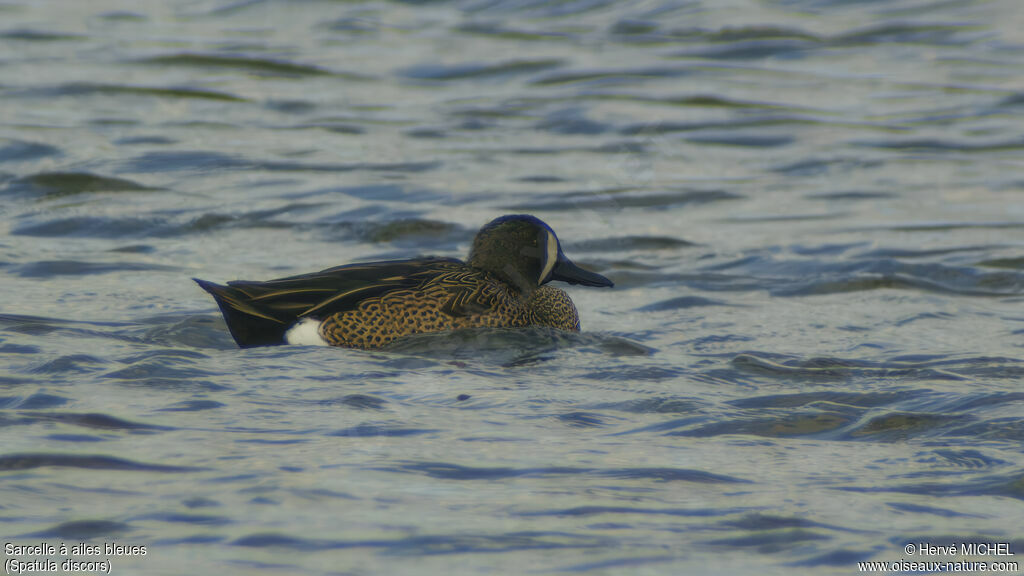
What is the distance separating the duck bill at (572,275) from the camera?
713 cm

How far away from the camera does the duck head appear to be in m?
7.07

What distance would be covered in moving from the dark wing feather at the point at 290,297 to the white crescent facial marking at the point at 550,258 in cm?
63

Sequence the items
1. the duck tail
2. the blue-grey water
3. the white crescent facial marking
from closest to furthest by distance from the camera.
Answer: the blue-grey water
the duck tail
the white crescent facial marking

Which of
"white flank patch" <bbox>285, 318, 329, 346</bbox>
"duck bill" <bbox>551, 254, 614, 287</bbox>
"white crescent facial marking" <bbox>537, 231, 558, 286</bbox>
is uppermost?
"white crescent facial marking" <bbox>537, 231, 558, 286</bbox>

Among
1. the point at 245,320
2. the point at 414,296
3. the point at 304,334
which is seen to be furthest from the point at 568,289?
the point at 245,320

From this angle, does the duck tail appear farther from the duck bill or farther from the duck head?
the duck bill

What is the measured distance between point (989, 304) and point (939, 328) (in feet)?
2.70

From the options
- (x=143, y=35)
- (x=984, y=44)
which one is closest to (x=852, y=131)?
(x=984, y=44)

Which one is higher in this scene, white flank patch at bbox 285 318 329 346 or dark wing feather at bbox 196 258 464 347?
dark wing feather at bbox 196 258 464 347

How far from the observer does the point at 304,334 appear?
6586mm

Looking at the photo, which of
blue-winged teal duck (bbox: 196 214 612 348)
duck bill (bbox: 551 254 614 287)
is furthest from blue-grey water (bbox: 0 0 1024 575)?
duck bill (bbox: 551 254 614 287)

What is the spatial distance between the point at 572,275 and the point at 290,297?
143 cm

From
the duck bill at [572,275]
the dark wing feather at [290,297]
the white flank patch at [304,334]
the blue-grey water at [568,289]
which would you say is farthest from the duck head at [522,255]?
the white flank patch at [304,334]

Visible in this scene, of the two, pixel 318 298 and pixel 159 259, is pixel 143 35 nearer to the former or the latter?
pixel 159 259
